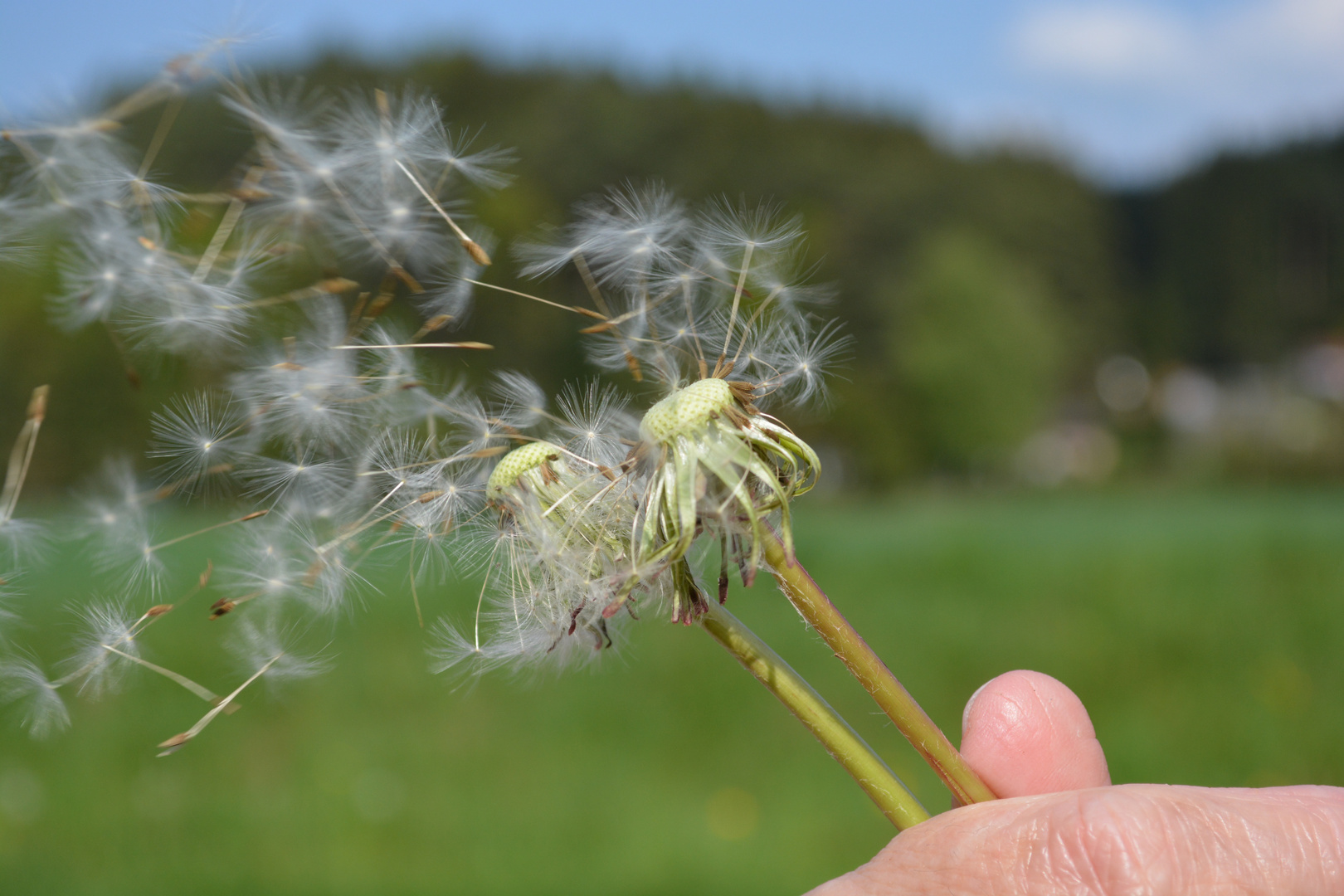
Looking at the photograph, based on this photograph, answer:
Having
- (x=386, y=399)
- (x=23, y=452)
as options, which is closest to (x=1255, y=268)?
(x=386, y=399)

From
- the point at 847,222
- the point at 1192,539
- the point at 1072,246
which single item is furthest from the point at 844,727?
the point at 1072,246

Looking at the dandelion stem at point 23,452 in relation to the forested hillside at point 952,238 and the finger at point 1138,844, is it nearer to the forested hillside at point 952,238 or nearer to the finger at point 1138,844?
the finger at point 1138,844

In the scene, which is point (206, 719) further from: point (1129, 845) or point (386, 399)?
point (1129, 845)

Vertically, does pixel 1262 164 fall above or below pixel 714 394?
above

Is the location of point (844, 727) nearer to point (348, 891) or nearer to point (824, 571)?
point (348, 891)

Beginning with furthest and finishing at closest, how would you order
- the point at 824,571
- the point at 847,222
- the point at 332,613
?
the point at 847,222 → the point at 824,571 → the point at 332,613

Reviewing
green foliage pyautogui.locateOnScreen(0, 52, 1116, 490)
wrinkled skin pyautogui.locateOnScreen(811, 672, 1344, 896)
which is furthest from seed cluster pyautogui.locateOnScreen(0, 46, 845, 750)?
green foliage pyautogui.locateOnScreen(0, 52, 1116, 490)

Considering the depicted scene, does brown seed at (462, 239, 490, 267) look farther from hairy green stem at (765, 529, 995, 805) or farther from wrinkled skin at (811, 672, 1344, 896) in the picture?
wrinkled skin at (811, 672, 1344, 896)
